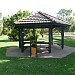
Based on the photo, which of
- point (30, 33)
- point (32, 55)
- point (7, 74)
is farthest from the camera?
point (30, 33)

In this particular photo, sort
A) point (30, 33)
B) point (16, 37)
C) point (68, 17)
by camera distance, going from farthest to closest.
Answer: point (68, 17) < point (16, 37) < point (30, 33)

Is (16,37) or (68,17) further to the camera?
(68,17)

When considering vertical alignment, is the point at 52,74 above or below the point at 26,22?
below

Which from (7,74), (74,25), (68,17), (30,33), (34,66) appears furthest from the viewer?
(68,17)

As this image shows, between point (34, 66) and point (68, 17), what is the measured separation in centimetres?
7734

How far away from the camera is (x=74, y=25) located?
7238cm

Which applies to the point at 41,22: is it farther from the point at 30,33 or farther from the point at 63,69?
the point at 30,33

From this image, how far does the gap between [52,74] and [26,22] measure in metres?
7.88

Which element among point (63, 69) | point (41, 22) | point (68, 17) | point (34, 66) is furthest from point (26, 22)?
point (68, 17)

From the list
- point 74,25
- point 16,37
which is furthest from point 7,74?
point 74,25

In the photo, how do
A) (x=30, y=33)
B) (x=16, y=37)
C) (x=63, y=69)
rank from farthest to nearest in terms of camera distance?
(x=16, y=37), (x=30, y=33), (x=63, y=69)

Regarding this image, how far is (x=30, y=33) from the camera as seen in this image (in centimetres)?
3306

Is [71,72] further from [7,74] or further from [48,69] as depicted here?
[7,74]

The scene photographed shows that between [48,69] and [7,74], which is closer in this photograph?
[7,74]
